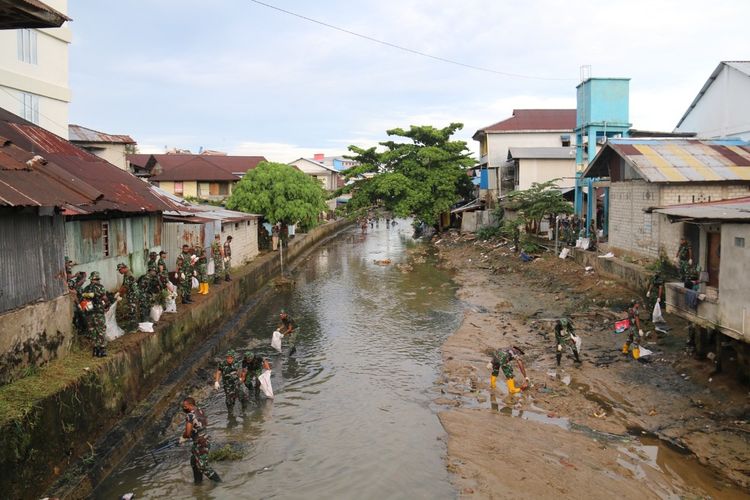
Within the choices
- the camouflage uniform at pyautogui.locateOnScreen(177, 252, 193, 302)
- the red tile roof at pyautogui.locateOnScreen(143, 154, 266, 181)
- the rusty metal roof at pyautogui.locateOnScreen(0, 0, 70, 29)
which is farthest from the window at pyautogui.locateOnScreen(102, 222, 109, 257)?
the red tile roof at pyautogui.locateOnScreen(143, 154, 266, 181)

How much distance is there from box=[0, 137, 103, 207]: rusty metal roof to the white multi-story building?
49.8 ft

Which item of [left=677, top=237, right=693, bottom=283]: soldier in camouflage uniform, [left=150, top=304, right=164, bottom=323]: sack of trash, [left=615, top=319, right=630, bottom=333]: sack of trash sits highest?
[left=677, top=237, right=693, bottom=283]: soldier in camouflage uniform

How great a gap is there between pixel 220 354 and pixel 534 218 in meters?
19.9

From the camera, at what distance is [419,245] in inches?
1829

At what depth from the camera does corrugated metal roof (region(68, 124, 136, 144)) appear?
3152 centimetres

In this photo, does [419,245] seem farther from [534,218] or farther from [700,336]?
[700,336]

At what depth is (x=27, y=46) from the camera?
24.0 meters

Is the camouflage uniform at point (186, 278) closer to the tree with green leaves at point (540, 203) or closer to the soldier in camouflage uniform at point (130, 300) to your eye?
the soldier in camouflage uniform at point (130, 300)

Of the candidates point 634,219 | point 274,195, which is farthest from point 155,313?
point 274,195

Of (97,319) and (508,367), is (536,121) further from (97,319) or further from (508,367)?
(97,319)

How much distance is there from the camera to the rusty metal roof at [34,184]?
342 inches

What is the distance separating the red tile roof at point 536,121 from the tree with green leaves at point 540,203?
47.8 ft

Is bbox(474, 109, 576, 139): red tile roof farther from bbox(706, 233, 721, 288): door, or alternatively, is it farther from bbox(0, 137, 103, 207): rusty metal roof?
bbox(0, 137, 103, 207): rusty metal roof

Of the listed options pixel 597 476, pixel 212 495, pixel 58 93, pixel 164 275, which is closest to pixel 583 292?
pixel 597 476
